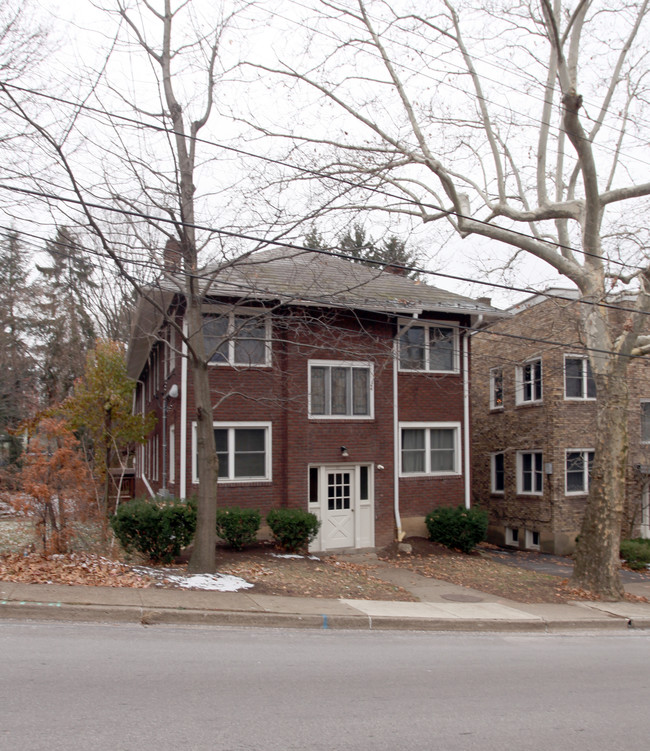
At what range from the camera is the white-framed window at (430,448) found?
1855 centimetres

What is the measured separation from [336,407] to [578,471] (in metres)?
9.29

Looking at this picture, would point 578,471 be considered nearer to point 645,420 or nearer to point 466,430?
point 645,420

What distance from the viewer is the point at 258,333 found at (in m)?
17.2

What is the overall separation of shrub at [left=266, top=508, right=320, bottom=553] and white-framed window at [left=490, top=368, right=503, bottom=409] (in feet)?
36.1

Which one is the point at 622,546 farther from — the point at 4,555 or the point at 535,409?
the point at 4,555

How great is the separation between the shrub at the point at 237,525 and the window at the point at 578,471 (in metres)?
11.2

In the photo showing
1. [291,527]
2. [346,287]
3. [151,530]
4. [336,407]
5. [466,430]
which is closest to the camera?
[151,530]

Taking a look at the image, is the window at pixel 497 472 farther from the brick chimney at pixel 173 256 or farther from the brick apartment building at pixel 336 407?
the brick chimney at pixel 173 256

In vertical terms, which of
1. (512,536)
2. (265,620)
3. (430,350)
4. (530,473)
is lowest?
(512,536)

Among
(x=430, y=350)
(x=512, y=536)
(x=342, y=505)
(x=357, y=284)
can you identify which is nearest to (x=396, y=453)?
(x=342, y=505)

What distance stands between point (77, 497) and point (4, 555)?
1.53m

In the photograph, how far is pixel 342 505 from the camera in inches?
699

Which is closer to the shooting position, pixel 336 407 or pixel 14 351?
pixel 336 407

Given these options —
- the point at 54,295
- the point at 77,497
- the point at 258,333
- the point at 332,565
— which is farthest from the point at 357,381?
the point at 54,295
